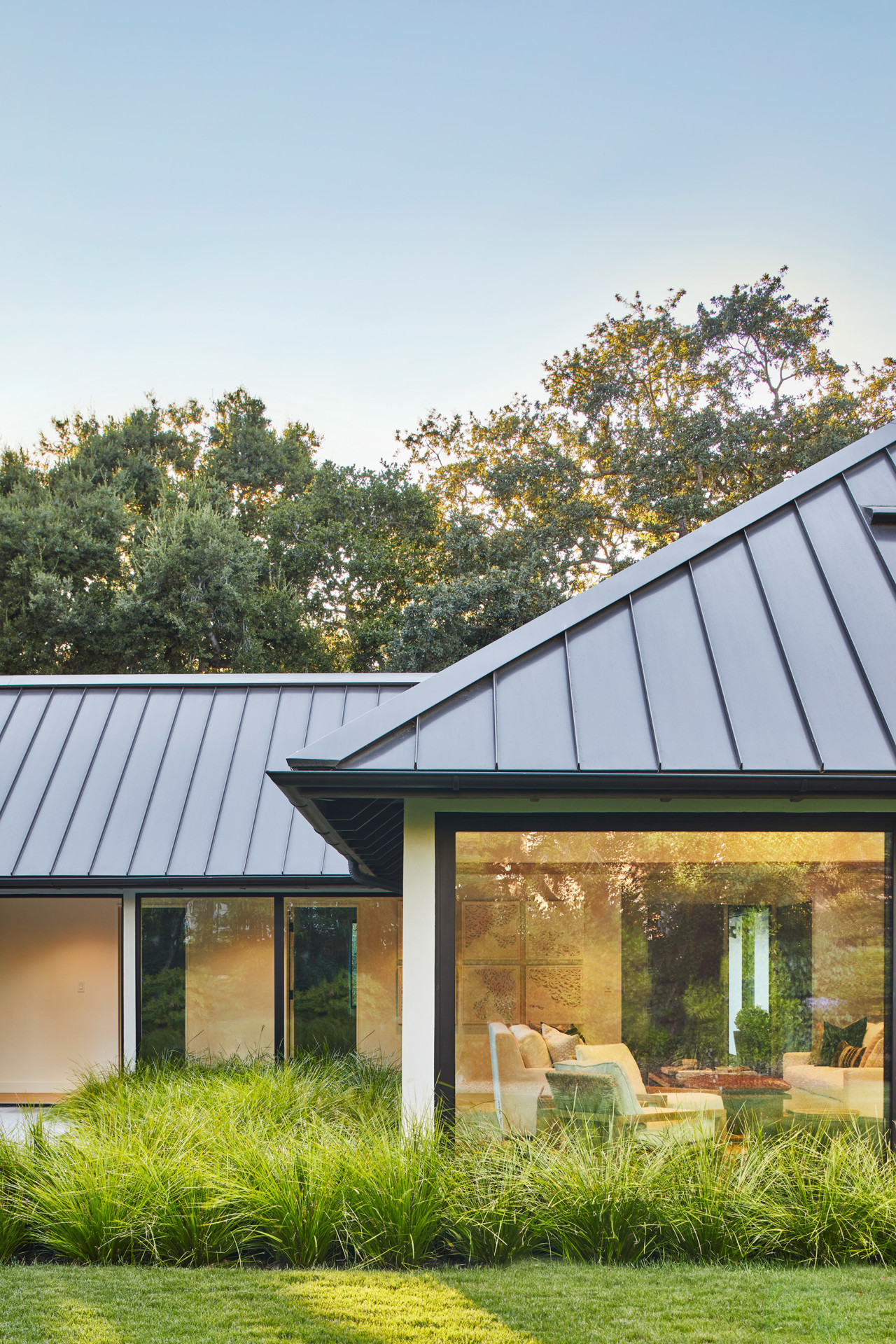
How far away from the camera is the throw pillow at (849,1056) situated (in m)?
5.76

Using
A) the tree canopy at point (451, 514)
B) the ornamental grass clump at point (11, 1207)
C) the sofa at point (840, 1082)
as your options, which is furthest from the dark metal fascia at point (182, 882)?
the tree canopy at point (451, 514)

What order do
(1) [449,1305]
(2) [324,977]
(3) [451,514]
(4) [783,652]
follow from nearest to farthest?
(1) [449,1305] → (4) [783,652] → (2) [324,977] → (3) [451,514]

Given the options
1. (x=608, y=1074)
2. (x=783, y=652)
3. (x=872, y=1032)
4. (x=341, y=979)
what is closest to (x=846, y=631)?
(x=783, y=652)

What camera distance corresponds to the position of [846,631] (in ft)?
20.4

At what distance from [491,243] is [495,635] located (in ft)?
31.5

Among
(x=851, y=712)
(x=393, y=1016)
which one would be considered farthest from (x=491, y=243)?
(x=851, y=712)

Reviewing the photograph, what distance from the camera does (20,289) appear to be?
19500 mm

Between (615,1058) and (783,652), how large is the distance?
2.75 m

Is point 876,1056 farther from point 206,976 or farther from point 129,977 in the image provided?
point 129,977

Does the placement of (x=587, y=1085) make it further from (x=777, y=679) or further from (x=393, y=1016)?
(x=393, y=1016)

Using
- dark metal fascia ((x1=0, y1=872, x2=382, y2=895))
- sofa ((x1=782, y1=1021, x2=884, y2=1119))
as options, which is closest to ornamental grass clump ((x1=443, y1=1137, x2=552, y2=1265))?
sofa ((x1=782, y1=1021, x2=884, y2=1119))

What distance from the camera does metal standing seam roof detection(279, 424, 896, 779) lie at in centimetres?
533

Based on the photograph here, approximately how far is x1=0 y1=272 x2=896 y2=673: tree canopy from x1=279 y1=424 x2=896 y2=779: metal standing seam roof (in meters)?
17.9

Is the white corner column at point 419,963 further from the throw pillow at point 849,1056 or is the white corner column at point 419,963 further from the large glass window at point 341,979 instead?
the large glass window at point 341,979
